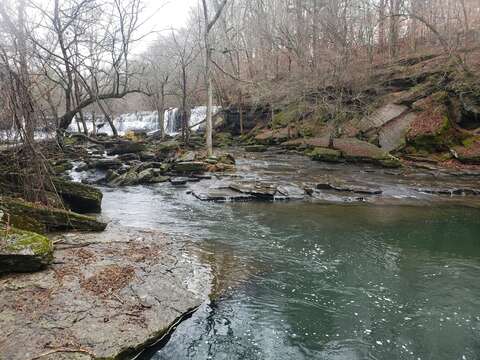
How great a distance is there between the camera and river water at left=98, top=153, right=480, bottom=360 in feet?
13.6

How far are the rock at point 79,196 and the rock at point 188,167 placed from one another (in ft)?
23.2

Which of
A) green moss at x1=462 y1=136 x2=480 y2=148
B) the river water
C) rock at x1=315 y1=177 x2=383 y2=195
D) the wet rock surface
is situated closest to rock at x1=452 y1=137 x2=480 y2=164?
green moss at x1=462 y1=136 x2=480 y2=148

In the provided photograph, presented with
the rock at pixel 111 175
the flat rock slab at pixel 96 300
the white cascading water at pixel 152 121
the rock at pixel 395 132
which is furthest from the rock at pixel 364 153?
the white cascading water at pixel 152 121

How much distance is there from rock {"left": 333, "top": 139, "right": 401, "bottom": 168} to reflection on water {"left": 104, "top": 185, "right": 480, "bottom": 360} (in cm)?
803

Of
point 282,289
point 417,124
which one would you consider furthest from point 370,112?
point 282,289

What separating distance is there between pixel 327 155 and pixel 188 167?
760 centimetres

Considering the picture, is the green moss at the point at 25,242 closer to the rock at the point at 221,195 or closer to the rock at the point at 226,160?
the rock at the point at 221,195

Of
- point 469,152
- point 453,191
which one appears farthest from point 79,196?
point 469,152

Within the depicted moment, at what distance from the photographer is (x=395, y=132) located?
20609mm

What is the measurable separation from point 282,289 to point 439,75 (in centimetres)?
2043

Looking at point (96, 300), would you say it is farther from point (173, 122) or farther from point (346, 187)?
point (173, 122)

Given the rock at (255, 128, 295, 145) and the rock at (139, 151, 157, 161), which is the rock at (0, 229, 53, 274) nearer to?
the rock at (139, 151, 157, 161)

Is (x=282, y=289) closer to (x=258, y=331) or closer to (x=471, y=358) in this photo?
(x=258, y=331)

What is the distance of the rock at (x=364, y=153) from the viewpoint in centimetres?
1795
